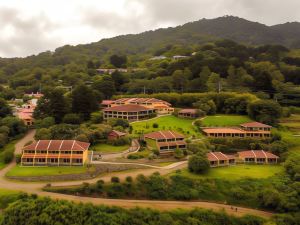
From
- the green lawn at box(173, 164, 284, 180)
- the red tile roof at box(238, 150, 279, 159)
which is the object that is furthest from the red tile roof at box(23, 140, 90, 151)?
the red tile roof at box(238, 150, 279, 159)

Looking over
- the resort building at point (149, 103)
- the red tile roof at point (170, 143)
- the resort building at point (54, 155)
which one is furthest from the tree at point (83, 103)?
the red tile roof at point (170, 143)

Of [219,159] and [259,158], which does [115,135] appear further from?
[259,158]

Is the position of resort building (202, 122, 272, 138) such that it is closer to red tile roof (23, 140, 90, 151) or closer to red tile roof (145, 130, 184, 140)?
red tile roof (145, 130, 184, 140)

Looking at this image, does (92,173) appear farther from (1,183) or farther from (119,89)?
(119,89)

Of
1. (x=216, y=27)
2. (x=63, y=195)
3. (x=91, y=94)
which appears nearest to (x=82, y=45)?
(x=216, y=27)

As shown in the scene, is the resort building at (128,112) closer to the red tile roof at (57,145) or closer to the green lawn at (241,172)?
the red tile roof at (57,145)

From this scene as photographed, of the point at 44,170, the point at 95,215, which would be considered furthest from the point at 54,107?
the point at 95,215

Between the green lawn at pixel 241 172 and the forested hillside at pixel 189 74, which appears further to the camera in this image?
the forested hillside at pixel 189 74
